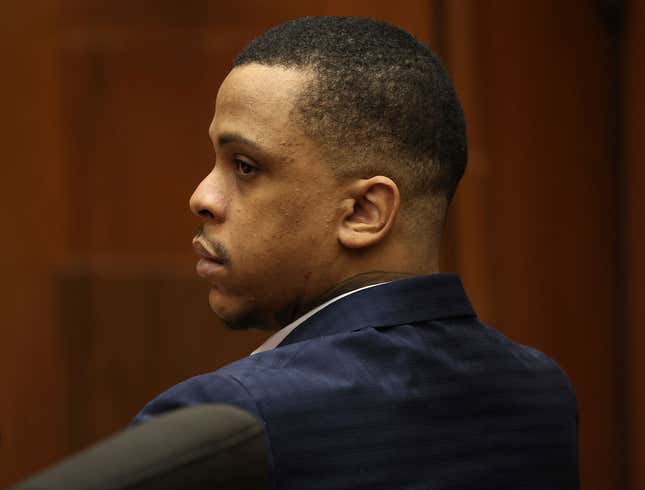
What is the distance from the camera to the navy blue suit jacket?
39.8 inches

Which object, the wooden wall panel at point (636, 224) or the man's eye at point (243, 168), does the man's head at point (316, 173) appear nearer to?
the man's eye at point (243, 168)

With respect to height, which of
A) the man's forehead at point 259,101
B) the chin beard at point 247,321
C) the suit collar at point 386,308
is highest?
the man's forehead at point 259,101

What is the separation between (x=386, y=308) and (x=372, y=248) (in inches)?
3.7

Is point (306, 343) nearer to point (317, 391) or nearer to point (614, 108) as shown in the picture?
point (317, 391)

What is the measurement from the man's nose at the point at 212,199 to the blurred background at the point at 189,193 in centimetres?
108

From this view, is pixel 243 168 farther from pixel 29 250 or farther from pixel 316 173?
pixel 29 250

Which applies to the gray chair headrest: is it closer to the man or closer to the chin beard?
the man

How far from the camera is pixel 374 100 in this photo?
1.24 meters

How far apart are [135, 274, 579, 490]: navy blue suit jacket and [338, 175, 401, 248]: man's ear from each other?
2.7 inches

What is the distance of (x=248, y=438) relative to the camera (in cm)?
76

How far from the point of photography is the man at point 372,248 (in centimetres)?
112

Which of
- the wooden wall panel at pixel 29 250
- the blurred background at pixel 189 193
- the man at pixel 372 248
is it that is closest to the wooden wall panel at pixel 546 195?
the blurred background at pixel 189 193

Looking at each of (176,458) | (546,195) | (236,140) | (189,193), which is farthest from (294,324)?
(546,195)

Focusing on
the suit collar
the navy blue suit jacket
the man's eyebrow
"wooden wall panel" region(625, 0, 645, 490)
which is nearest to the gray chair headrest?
the navy blue suit jacket
